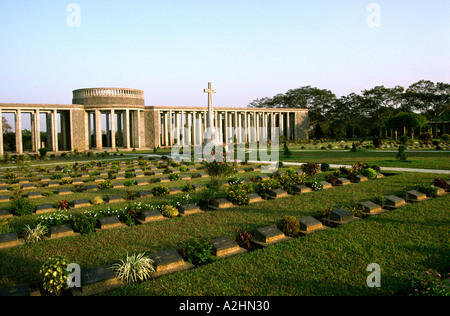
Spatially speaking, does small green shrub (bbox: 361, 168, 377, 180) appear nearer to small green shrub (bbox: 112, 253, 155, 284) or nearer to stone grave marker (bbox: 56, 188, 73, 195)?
small green shrub (bbox: 112, 253, 155, 284)

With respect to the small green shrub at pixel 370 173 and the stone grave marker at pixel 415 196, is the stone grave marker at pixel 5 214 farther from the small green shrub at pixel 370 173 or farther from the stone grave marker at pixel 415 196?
the small green shrub at pixel 370 173

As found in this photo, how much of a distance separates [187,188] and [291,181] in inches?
166

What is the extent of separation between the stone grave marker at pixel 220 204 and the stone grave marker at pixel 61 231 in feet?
14.0

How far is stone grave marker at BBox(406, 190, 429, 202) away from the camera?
423 inches

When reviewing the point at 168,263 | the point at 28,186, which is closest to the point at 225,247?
the point at 168,263

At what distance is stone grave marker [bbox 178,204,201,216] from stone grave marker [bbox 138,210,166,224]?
Answer: 729 mm

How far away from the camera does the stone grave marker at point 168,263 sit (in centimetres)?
558

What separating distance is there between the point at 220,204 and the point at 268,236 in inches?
138

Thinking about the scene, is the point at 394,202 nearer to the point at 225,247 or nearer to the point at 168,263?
the point at 225,247

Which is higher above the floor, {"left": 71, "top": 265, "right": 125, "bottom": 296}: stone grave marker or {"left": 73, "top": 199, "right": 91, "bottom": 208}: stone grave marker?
{"left": 73, "top": 199, "right": 91, "bottom": 208}: stone grave marker

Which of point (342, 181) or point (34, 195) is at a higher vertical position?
point (342, 181)

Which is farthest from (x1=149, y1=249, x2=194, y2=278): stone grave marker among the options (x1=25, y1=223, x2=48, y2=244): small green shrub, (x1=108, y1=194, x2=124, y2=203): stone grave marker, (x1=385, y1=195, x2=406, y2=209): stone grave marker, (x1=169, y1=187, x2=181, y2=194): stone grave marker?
(x1=385, y1=195, x2=406, y2=209): stone grave marker

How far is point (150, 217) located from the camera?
8906 mm
